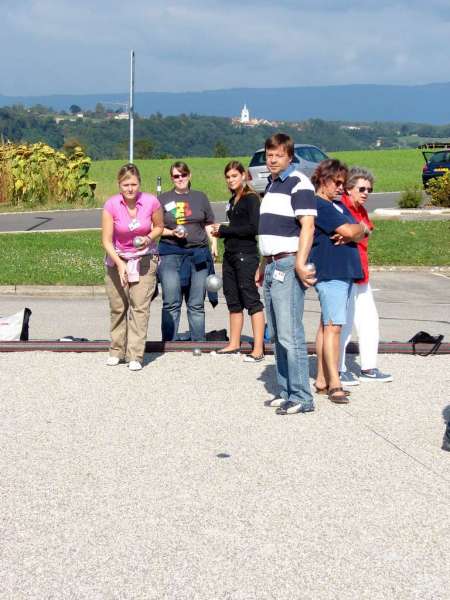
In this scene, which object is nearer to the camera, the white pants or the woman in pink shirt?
the white pants

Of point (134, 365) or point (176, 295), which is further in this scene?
point (176, 295)

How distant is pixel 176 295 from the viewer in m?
9.76

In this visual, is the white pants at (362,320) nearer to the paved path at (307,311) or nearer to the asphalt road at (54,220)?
the paved path at (307,311)

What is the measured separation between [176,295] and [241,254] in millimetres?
791

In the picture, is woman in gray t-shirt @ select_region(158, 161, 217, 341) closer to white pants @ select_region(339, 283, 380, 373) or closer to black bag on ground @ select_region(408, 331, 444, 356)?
white pants @ select_region(339, 283, 380, 373)

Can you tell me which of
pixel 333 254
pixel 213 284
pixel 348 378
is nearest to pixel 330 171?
pixel 333 254

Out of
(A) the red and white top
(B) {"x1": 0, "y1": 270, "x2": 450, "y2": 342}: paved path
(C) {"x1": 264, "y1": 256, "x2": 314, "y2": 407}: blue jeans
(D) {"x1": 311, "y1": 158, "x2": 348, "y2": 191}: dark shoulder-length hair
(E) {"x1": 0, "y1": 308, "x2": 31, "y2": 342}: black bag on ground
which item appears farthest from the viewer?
(B) {"x1": 0, "y1": 270, "x2": 450, "y2": 342}: paved path

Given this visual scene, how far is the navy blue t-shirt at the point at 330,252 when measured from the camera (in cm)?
782

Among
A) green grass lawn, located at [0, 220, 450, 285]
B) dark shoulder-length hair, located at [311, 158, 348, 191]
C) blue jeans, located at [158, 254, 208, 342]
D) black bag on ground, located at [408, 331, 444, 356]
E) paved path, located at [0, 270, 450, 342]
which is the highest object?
dark shoulder-length hair, located at [311, 158, 348, 191]

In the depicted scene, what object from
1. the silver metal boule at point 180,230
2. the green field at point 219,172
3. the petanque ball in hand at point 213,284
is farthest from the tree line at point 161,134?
the petanque ball in hand at point 213,284

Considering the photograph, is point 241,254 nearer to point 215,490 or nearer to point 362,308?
point 362,308

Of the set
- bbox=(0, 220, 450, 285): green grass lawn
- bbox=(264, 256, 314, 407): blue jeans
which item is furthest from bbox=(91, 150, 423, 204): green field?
bbox=(264, 256, 314, 407): blue jeans

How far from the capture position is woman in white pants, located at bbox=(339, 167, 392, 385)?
8062mm

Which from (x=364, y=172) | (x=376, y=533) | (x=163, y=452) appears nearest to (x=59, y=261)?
(x=364, y=172)
